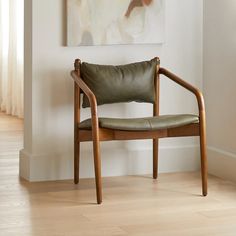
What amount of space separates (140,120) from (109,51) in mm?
728

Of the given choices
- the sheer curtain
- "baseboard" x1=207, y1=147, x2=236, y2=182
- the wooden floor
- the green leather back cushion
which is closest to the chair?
the green leather back cushion

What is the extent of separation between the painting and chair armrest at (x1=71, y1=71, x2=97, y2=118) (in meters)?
0.34

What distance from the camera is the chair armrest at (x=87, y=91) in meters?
4.34

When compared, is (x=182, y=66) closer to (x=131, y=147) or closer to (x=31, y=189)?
(x=131, y=147)

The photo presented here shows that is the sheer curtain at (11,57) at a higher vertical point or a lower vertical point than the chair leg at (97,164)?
higher

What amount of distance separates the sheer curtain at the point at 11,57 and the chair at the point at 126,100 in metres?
3.10

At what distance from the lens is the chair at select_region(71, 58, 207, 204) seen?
174 inches

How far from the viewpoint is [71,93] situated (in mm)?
5000

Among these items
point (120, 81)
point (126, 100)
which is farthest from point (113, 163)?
point (120, 81)

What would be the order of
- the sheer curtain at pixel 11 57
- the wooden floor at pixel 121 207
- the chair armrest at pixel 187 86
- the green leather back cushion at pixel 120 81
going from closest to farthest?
the wooden floor at pixel 121 207 → the chair armrest at pixel 187 86 → the green leather back cushion at pixel 120 81 → the sheer curtain at pixel 11 57

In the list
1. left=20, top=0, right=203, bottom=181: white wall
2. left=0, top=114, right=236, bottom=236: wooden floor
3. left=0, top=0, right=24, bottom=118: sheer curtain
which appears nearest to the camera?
left=0, top=114, right=236, bottom=236: wooden floor

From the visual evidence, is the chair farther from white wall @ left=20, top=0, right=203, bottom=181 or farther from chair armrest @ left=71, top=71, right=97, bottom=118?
white wall @ left=20, top=0, right=203, bottom=181

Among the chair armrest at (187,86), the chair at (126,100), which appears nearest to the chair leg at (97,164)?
the chair at (126,100)

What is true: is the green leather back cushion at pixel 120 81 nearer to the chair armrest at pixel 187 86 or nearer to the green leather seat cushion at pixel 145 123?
the chair armrest at pixel 187 86
